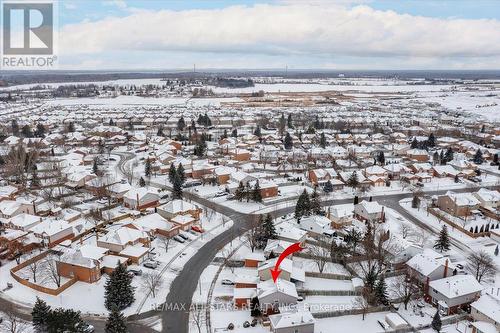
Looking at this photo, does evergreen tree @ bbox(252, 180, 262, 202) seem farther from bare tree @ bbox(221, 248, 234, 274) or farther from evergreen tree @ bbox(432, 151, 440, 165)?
evergreen tree @ bbox(432, 151, 440, 165)

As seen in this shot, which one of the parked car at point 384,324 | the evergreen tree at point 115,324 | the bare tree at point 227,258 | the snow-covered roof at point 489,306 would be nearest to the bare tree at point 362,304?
the parked car at point 384,324

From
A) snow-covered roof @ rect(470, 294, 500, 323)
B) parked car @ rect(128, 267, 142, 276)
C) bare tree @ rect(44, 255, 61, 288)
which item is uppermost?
snow-covered roof @ rect(470, 294, 500, 323)

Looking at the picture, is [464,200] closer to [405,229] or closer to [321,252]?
[405,229]

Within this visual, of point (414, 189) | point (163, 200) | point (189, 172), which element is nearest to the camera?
point (163, 200)

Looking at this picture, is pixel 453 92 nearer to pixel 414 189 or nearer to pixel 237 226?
pixel 414 189

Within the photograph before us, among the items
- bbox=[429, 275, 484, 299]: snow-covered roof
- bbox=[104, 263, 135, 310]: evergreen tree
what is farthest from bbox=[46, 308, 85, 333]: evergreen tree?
bbox=[429, 275, 484, 299]: snow-covered roof

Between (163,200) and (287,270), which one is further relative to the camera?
(163,200)

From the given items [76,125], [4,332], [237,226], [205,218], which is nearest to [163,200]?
[205,218]
